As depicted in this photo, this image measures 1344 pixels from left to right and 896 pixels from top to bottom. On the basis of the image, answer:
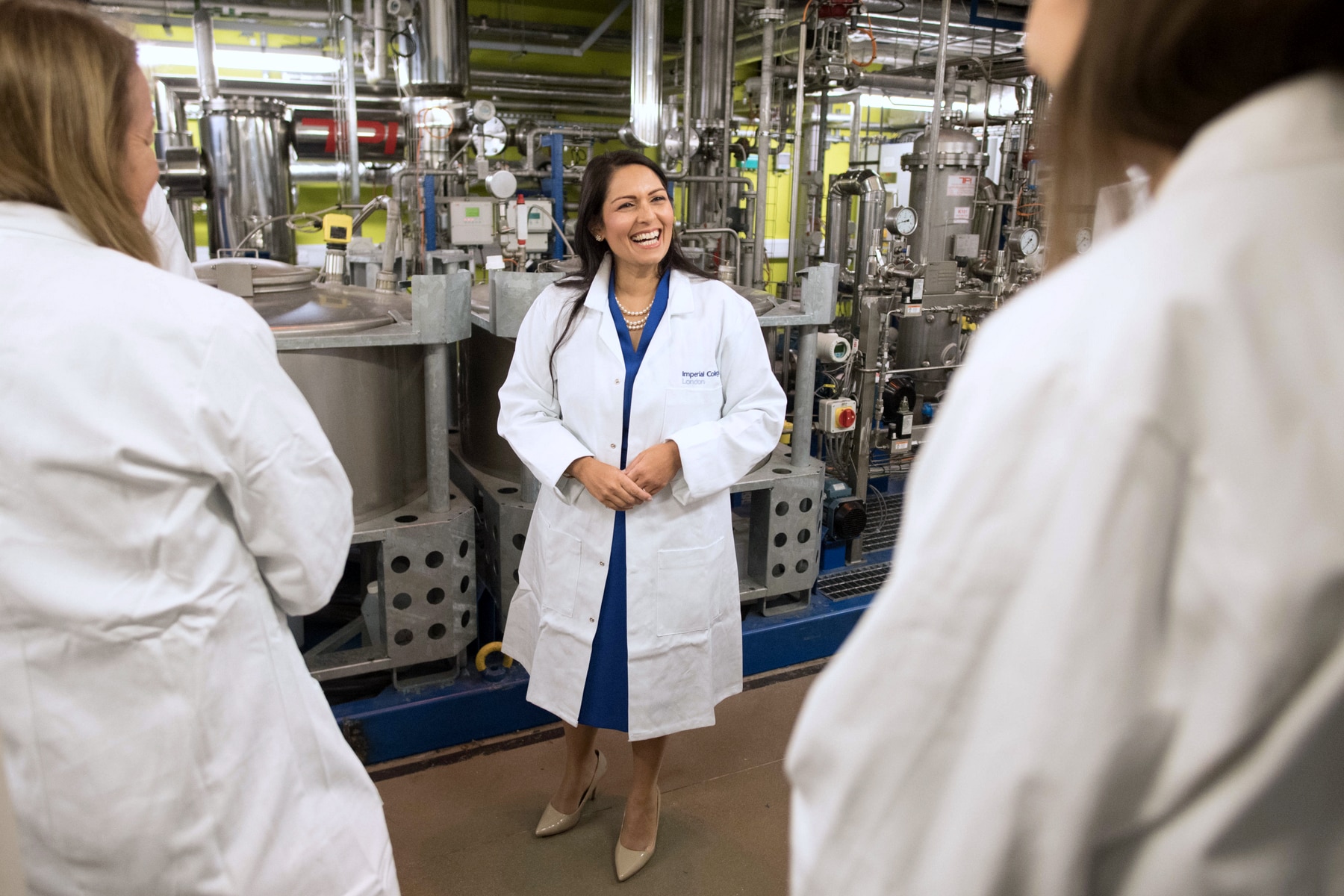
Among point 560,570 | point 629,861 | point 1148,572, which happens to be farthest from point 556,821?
point 1148,572

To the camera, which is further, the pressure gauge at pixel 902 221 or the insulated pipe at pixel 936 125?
the pressure gauge at pixel 902 221

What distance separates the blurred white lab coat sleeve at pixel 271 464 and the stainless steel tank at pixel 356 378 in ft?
2.72

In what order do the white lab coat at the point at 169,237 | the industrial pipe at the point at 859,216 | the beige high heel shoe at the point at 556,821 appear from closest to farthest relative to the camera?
1. the white lab coat at the point at 169,237
2. the beige high heel shoe at the point at 556,821
3. the industrial pipe at the point at 859,216

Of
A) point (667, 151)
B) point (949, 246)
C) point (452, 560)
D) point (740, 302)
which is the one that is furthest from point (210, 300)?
point (667, 151)

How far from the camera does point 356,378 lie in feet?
6.24

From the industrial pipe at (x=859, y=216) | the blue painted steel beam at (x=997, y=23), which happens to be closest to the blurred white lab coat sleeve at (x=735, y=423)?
the industrial pipe at (x=859, y=216)

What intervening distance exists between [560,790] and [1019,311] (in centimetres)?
166

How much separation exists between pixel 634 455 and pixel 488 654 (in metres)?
0.79

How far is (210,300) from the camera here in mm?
860

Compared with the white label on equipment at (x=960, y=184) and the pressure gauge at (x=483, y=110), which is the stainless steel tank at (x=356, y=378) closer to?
the pressure gauge at (x=483, y=110)

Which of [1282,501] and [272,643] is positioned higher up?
[1282,501]

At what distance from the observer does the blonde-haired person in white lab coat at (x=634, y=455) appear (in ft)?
5.27

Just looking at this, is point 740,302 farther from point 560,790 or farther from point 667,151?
point 667,151

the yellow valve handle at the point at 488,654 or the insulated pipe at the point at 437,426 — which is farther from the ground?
the insulated pipe at the point at 437,426
